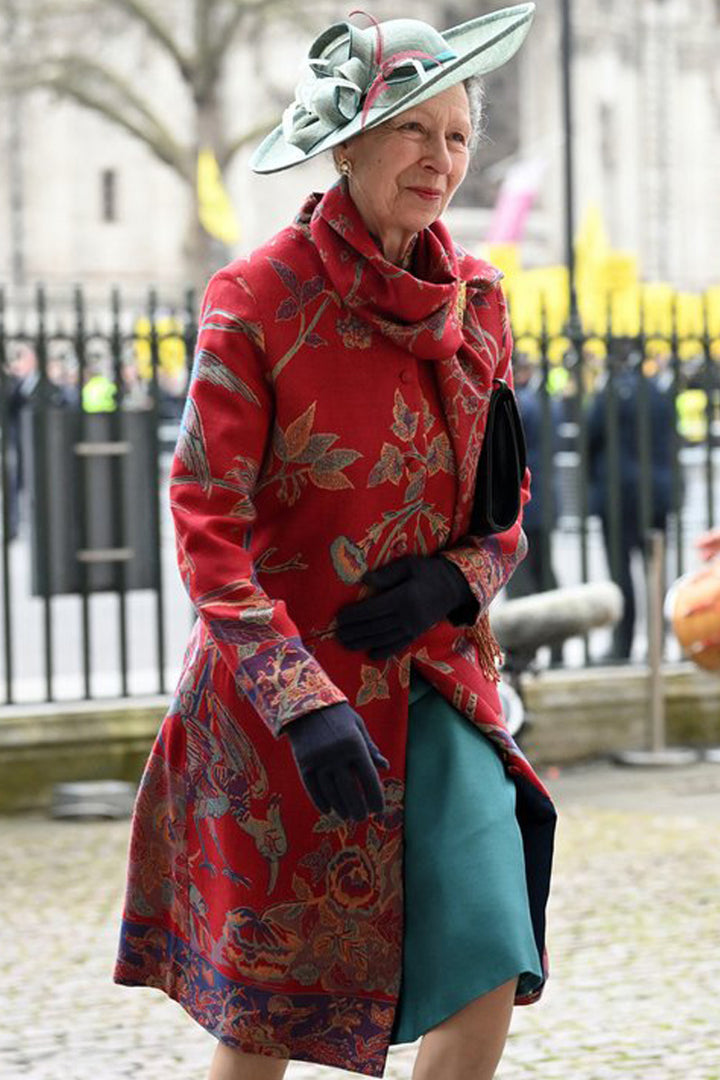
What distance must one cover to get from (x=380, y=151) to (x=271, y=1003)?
1.12 m

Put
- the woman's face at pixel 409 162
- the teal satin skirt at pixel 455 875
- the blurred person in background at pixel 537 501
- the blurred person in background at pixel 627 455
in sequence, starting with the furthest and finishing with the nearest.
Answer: the blurred person in background at pixel 627 455, the blurred person in background at pixel 537 501, the woman's face at pixel 409 162, the teal satin skirt at pixel 455 875

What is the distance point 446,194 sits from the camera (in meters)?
3.11

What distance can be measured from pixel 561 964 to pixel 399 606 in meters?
2.80

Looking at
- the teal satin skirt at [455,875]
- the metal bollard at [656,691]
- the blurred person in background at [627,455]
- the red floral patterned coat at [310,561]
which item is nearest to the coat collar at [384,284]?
the red floral patterned coat at [310,561]

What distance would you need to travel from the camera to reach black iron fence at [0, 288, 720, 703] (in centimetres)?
837

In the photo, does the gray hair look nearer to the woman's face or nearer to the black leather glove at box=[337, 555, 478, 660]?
the woman's face

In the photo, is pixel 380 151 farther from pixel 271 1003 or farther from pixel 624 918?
pixel 624 918

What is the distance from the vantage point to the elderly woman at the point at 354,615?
2963mm

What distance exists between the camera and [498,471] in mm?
3170

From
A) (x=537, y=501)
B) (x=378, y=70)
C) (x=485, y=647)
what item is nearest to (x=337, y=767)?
(x=485, y=647)

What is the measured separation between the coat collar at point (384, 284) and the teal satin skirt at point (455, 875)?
450 millimetres

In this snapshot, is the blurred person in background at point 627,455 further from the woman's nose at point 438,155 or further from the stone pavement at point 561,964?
the woman's nose at point 438,155

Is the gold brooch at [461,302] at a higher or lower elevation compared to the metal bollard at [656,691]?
higher

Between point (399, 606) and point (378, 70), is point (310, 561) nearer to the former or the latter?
point (399, 606)
